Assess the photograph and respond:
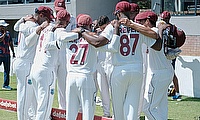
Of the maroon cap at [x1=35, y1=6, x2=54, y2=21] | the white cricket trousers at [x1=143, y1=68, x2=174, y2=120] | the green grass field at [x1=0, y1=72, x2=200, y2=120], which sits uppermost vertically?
the maroon cap at [x1=35, y1=6, x2=54, y2=21]

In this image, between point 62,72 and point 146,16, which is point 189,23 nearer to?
point 62,72

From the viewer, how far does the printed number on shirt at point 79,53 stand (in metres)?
6.83

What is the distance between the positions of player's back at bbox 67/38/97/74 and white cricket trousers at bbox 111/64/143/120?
0.38 m

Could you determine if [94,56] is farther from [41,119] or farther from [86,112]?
[41,119]

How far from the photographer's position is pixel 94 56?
6.92 meters

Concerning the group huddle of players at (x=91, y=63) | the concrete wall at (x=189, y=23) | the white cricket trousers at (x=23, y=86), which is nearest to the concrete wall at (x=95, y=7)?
the concrete wall at (x=189, y=23)

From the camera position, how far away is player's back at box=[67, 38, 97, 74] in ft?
22.4

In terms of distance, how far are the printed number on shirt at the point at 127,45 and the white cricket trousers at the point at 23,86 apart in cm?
219

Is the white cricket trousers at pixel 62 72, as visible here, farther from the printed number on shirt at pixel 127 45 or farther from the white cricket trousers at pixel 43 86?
the printed number on shirt at pixel 127 45

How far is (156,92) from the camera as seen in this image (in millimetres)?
7539

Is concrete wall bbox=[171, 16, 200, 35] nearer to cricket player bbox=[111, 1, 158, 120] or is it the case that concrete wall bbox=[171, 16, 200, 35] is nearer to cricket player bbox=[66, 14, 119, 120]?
cricket player bbox=[111, 1, 158, 120]

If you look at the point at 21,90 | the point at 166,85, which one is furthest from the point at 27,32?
the point at 166,85

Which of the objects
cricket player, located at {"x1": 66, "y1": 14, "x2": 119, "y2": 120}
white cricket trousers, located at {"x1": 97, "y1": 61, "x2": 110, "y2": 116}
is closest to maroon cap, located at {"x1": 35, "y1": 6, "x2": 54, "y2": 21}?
cricket player, located at {"x1": 66, "y1": 14, "x2": 119, "y2": 120}

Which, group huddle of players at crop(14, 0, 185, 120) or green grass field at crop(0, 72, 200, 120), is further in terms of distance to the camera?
green grass field at crop(0, 72, 200, 120)
